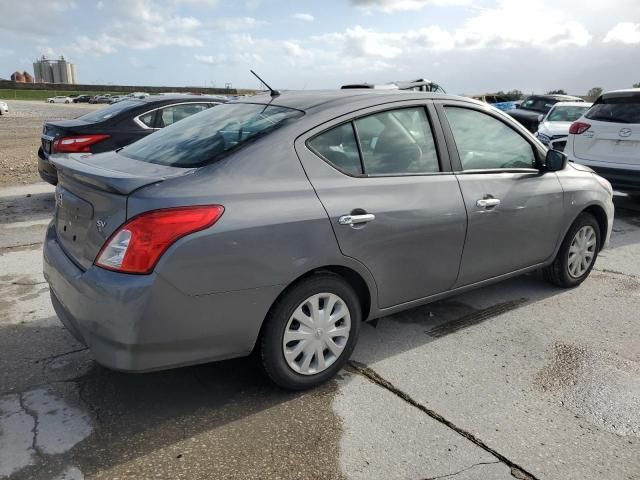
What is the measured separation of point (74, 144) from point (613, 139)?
23.6ft

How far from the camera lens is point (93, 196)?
2775 mm

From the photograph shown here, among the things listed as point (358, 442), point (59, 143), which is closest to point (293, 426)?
point (358, 442)

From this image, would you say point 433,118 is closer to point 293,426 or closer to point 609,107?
point 293,426

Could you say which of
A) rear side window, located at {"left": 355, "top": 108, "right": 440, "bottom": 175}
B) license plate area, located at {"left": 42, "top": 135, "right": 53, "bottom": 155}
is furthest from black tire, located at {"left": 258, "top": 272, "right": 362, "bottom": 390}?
license plate area, located at {"left": 42, "top": 135, "right": 53, "bottom": 155}

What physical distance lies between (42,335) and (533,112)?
57.0 ft

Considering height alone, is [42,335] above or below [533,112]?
below

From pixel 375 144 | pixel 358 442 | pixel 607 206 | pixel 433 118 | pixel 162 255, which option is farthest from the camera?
pixel 607 206

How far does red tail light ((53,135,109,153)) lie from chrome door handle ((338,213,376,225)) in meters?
5.06

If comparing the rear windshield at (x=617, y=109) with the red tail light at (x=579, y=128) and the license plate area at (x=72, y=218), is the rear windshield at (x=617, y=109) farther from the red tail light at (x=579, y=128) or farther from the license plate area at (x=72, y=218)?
the license plate area at (x=72, y=218)

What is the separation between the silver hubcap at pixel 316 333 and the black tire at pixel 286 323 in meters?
0.03

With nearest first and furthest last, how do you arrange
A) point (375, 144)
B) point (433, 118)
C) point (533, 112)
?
point (375, 144), point (433, 118), point (533, 112)

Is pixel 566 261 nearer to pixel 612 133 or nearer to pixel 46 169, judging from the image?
pixel 612 133

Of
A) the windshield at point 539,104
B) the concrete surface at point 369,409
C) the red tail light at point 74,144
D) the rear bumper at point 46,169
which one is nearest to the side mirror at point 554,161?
the concrete surface at point 369,409

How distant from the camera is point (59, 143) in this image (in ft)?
22.6
